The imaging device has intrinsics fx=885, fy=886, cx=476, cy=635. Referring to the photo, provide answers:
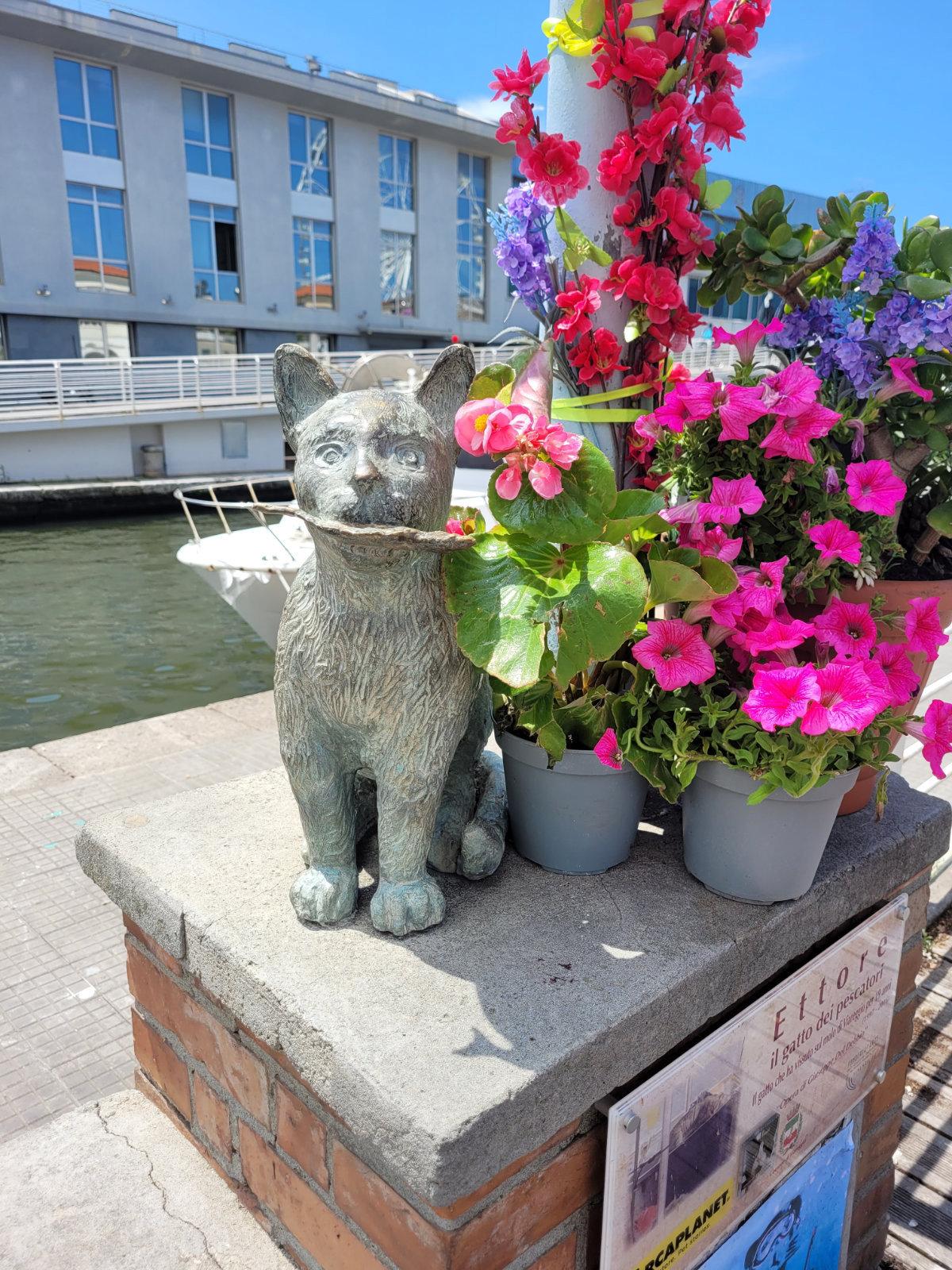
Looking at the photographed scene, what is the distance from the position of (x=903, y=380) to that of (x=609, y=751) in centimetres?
68

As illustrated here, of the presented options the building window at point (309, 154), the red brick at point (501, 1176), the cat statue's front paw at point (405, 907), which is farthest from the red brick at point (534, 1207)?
the building window at point (309, 154)

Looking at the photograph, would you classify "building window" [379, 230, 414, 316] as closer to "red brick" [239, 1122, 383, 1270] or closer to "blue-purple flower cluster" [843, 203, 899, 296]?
"blue-purple flower cluster" [843, 203, 899, 296]

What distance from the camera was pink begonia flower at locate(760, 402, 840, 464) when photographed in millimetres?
1147

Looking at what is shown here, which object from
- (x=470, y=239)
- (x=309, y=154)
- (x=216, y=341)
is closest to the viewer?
(x=216, y=341)

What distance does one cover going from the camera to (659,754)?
126 cm

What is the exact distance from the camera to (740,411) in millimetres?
1153

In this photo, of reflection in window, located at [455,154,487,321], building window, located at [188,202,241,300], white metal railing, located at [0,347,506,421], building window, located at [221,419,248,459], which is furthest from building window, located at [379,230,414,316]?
building window, located at [221,419,248,459]

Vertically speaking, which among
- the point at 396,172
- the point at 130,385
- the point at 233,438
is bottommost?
the point at 233,438

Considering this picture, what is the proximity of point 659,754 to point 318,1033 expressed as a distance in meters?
0.58

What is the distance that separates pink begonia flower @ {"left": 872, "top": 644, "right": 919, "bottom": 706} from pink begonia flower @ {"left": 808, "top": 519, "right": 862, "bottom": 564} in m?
0.14

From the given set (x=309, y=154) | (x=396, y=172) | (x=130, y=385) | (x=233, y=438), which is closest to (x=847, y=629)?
(x=130, y=385)

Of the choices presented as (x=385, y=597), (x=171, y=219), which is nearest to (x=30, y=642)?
(x=385, y=597)

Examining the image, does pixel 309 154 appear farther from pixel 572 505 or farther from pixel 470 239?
pixel 572 505

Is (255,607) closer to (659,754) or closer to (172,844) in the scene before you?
(172,844)
